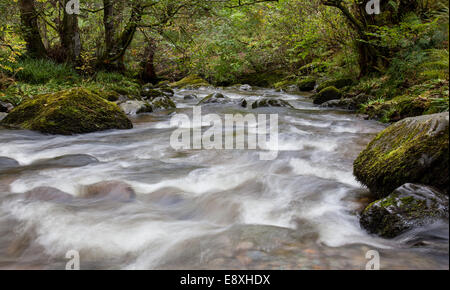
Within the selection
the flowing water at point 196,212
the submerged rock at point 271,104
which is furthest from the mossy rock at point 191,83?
the flowing water at point 196,212

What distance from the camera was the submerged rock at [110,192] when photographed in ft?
11.1

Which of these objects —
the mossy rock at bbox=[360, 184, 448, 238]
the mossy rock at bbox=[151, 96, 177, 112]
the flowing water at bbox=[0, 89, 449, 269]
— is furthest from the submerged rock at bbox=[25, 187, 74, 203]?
the mossy rock at bbox=[151, 96, 177, 112]

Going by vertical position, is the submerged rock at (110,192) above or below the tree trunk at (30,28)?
below

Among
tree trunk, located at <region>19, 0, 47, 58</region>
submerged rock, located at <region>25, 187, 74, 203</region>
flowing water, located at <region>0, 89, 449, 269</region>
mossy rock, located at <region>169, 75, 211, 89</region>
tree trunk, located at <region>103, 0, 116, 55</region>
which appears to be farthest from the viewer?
mossy rock, located at <region>169, 75, 211, 89</region>

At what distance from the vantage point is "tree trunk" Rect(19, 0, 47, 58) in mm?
10633

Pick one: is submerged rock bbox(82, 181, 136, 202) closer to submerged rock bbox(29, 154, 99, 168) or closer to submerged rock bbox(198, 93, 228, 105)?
submerged rock bbox(29, 154, 99, 168)

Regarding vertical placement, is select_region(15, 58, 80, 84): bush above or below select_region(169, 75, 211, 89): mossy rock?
above

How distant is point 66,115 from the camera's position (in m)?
5.93

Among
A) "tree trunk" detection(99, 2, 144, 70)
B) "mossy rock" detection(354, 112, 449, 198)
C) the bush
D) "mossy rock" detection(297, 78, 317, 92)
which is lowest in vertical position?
"mossy rock" detection(354, 112, 449, 198)

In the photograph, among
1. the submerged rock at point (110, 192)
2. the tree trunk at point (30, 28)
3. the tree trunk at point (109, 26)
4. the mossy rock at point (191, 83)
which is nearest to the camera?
the submerged rock at point (110, 192)

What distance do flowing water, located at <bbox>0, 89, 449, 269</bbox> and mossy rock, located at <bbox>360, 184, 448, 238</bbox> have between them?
0.07 meters

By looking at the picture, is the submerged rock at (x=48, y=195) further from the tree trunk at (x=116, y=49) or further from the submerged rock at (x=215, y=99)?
the tree trunk at (x=116, y=49)

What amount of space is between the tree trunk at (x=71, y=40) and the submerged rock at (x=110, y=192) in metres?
9.83
